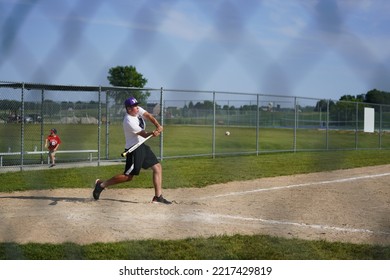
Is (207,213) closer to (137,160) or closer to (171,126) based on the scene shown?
(137,160)

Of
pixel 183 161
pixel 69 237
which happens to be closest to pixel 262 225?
pixel 69 237

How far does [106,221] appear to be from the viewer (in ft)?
17.2

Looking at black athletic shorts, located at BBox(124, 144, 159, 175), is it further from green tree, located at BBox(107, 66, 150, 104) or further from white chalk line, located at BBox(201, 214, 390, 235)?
green tree, located at BBox(107, 66, 150, 104)

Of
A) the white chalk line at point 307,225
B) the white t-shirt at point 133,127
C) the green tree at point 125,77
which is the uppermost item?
the green tree at point 125,77

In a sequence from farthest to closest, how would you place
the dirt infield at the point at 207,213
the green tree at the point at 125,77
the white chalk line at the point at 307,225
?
1. the white chalk line at the point at 307,225
2. the dirt infield at the point at 207,213
3. the green tree at the point at 125,77

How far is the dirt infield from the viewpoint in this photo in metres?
4.80

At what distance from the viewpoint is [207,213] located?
19.4 ft

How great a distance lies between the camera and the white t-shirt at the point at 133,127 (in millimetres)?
6277

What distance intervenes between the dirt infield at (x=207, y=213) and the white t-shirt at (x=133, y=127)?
0.72 meters

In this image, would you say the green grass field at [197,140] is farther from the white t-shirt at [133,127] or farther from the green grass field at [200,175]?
the white t-shirt at [133,127]

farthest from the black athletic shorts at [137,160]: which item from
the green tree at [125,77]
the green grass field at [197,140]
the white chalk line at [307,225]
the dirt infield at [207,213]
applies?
the green grass field at [197,140]

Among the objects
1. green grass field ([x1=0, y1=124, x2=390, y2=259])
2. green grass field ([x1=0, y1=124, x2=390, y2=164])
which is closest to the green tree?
green grass field ([x1=0, y1=124, x2=390, y2=259])

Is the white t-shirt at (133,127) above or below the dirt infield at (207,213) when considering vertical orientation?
above

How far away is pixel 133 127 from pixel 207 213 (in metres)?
1.27
